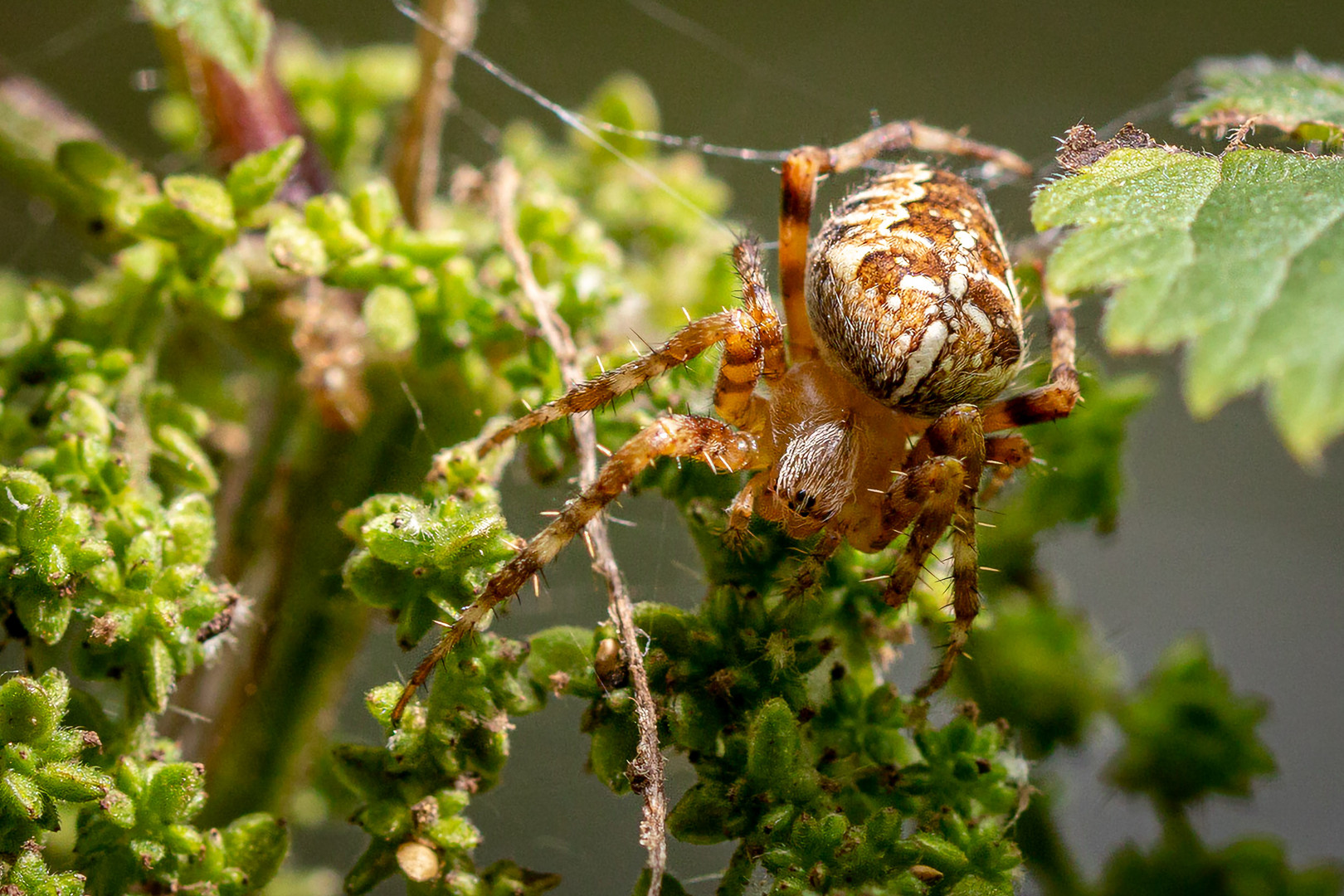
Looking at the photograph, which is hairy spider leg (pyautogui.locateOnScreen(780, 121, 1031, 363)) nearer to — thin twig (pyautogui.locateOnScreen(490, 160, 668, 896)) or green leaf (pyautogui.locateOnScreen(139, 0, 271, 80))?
thin twig (pyautogui.locateOnScreen(490, 160, 668, 896))

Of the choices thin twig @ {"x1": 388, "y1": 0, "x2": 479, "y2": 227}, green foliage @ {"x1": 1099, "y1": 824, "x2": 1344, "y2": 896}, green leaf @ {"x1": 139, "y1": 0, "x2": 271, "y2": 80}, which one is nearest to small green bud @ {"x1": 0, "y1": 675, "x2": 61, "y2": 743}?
green leaf @ {"x1": 139, "y1": 0, "x2": 271, "y2": 80}

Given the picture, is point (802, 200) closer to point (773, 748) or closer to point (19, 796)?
point (773, 748)

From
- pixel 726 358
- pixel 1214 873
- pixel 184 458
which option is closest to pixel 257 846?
pixel 184 458

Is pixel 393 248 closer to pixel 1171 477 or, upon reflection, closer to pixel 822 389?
pixel 822 389

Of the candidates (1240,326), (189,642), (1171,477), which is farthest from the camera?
(1171,477)

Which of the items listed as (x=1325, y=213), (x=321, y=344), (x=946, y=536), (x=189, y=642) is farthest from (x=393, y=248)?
(x=1325, y=213)
